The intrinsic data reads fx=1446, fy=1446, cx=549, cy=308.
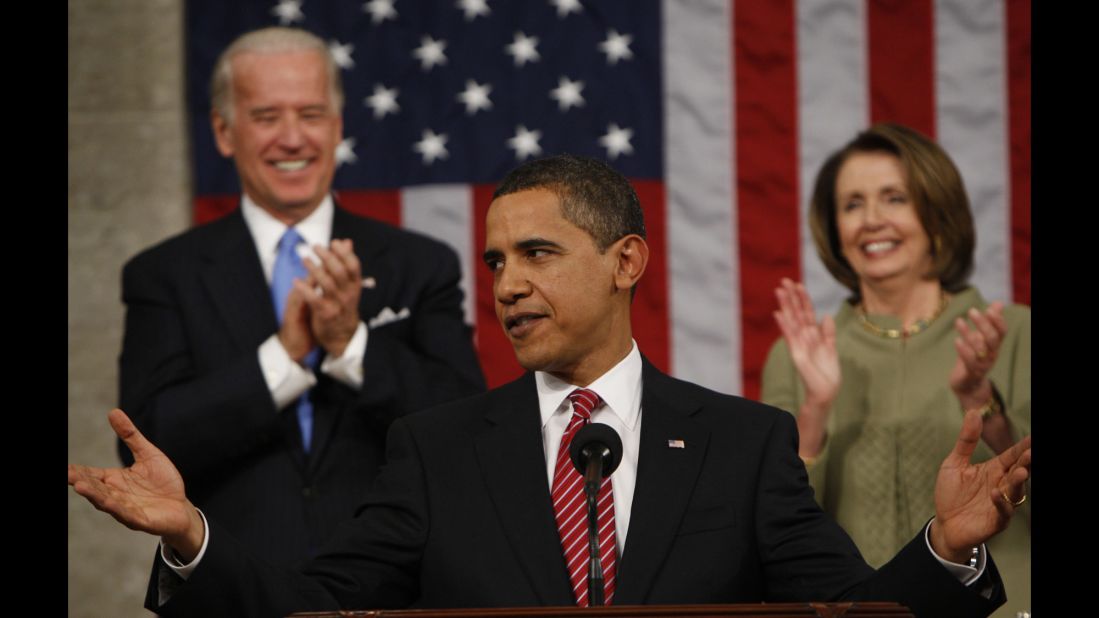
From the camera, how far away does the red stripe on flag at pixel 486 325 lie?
15.6 ft

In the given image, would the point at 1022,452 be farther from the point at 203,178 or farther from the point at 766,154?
the point at 203,178

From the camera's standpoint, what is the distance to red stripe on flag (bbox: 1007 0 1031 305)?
4664mm

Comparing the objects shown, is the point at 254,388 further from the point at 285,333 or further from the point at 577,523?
the point at 577,523

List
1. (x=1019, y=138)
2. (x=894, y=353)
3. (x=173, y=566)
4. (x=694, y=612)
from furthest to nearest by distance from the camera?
1. (x=1019, y=138)
2. (x=894, y=353)
3. (x=173, y=566)
4. (x=694, y=612)

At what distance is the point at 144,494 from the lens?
2.14 metres

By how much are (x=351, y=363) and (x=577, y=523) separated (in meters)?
1.42

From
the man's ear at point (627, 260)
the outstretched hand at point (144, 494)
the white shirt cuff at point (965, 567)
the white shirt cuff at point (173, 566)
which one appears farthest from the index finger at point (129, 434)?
the white shirt cuff at point (965, 567)

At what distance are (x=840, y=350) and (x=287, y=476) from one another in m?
1.56

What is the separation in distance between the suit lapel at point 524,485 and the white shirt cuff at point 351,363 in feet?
3.70

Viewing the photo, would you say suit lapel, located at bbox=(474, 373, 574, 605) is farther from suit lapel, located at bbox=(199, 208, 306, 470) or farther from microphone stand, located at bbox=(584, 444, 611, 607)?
suit lapel, located at bbox=(199, 208, 306, 470)

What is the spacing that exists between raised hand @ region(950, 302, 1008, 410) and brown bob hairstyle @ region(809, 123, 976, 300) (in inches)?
14.3

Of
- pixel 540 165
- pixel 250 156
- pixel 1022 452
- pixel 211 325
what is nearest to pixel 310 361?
pixel 211 325

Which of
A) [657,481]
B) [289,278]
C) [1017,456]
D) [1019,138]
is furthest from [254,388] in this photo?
[1019,138]

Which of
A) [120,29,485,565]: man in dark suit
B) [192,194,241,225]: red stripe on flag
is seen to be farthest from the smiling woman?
[192,194,241,225]: red stripe on flag
